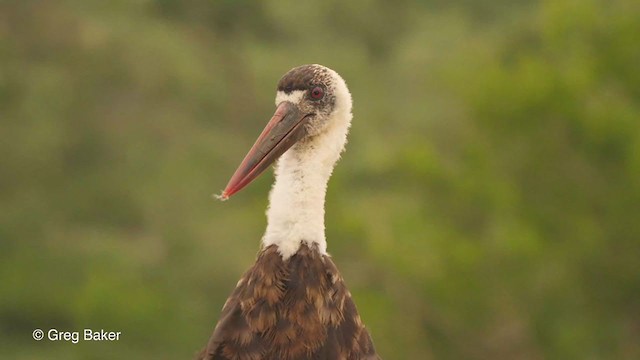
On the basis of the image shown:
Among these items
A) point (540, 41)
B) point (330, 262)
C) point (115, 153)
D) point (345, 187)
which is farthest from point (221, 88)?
point (330, 262)

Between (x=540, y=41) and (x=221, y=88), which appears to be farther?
(x=221, y=88)

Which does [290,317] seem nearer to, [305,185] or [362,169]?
[305,185]

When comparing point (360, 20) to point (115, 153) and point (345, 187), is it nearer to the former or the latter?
point (115, 153)

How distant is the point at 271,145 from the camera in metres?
4.30

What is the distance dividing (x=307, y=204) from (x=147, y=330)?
12044 mm

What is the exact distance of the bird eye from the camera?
4410mm

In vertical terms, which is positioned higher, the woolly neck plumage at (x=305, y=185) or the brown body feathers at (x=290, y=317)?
the woolly neck plumage at (x=305, y=185)

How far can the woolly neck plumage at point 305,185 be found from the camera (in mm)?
4121

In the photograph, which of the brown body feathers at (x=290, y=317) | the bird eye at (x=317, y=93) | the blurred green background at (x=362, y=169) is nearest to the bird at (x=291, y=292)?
the brown body feathers at (x=290, y=317)

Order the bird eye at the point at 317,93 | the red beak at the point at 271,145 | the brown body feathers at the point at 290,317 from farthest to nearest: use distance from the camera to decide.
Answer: the bird eye at the point at 317,93
the red beak at the point at 271,145
the brown body feathers at the point at 290,317

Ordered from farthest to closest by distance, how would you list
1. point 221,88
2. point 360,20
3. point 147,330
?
point 360,20 < point 221,88 < point 147,330

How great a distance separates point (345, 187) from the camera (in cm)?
1653

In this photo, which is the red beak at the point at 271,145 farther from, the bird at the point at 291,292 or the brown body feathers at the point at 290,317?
the brown body feathers at the point at 290,317

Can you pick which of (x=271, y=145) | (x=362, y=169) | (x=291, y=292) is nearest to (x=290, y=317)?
(x=291, y=292)
